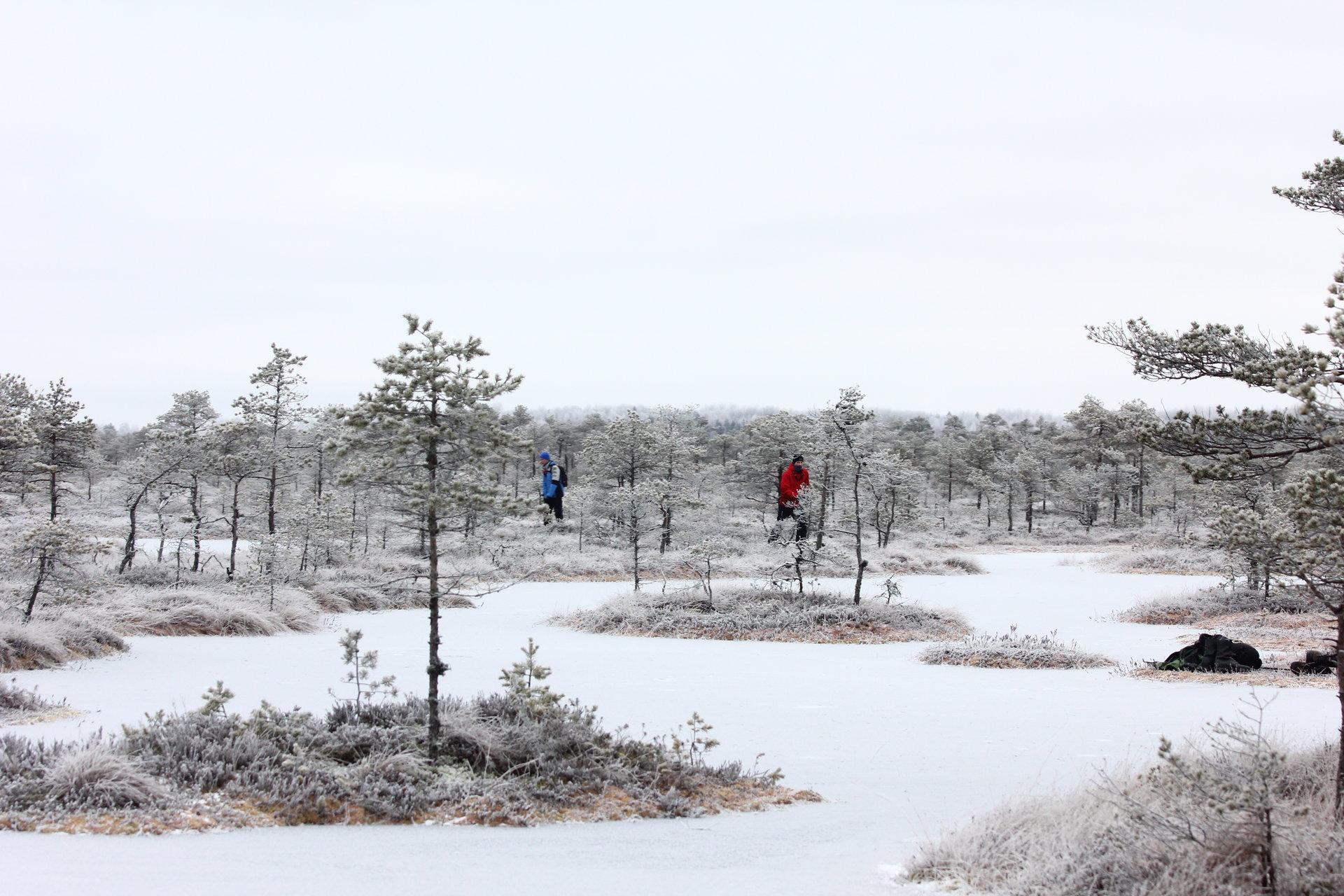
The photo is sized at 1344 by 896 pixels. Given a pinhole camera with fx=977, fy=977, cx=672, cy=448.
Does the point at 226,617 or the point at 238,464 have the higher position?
the point at 238,464

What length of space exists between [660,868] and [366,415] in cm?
376

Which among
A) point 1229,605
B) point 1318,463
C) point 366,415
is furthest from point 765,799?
point 1229,605

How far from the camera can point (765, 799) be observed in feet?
21.3

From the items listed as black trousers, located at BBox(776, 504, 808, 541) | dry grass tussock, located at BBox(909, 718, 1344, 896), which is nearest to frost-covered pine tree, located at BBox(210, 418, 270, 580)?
black trousers, located at BBox(776, 504, 808, 541)

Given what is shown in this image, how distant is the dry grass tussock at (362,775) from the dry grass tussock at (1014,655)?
666 centimetres

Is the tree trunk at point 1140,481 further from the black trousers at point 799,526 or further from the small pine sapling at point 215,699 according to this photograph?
the small pine sapling at point 215,699

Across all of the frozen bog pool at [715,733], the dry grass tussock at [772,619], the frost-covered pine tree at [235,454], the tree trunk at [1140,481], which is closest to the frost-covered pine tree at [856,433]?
the dry grass tussock at [772,619]

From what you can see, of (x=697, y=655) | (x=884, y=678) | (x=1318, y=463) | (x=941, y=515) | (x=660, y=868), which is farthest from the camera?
(x=941, y=515)

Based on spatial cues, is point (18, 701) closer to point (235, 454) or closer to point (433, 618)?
point (433, 618)

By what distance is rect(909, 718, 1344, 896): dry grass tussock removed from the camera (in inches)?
161

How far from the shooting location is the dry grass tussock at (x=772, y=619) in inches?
613

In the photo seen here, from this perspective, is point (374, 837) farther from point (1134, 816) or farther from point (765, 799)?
point (1134, 816)

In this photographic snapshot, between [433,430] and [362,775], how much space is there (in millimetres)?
2335

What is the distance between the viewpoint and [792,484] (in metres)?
21.2
